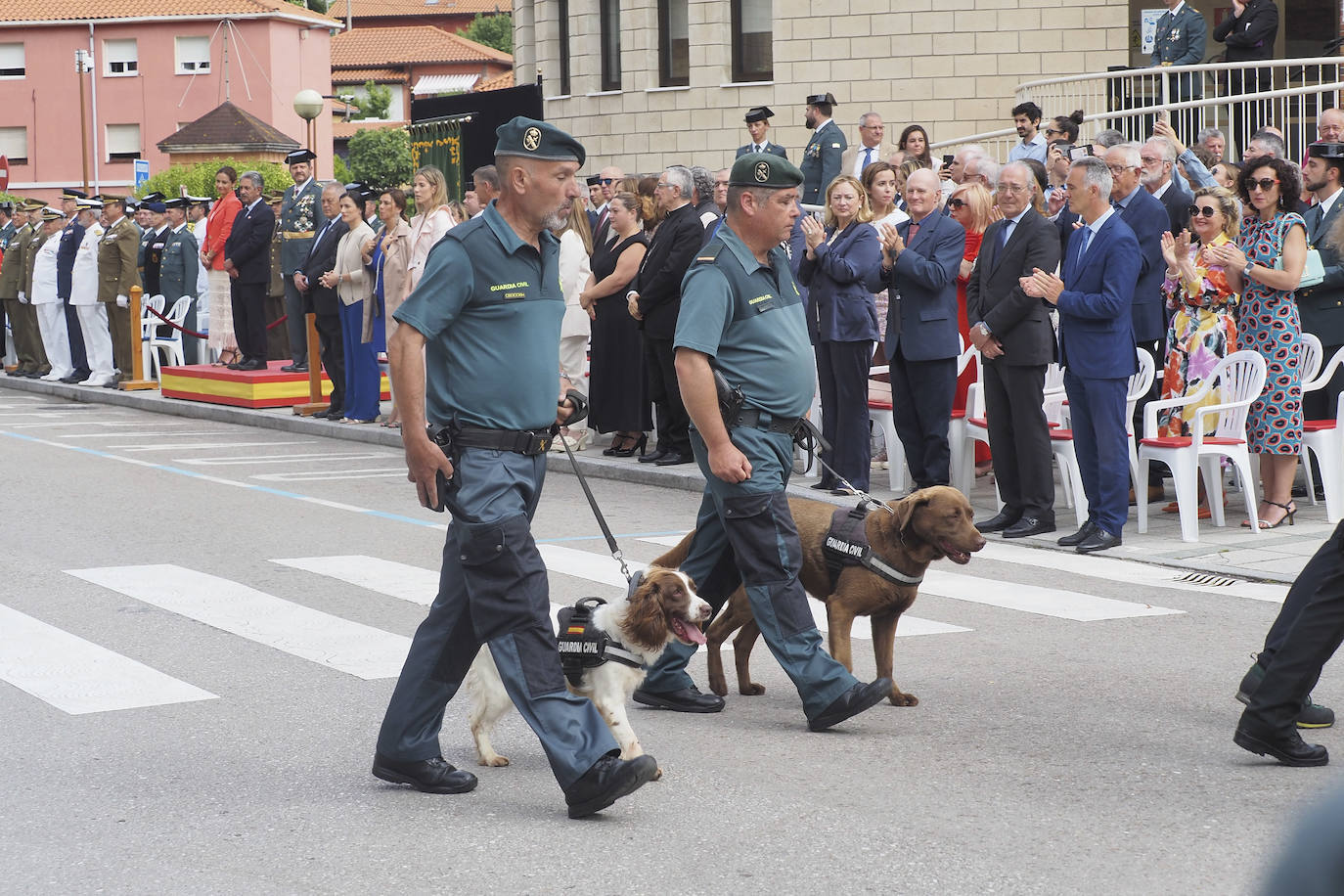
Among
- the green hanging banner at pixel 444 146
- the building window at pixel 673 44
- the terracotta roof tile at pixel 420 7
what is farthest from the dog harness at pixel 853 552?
the terracotta roof tile at pixel 420 7

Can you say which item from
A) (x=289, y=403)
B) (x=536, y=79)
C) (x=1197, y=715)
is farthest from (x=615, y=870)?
(x=536, y=79)

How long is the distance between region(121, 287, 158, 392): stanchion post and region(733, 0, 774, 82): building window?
1350 cm

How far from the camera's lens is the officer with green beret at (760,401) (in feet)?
20.3

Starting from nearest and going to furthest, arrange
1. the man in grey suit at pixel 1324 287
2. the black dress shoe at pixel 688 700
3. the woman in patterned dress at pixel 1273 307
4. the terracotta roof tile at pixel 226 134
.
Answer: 1. the black dress shoe at pixel 688 700
2. the woman in patterned dress at pixel 1273 307
3. the man in grey suit at pixel 1324 287
4. the terracotta roof tile at pixel 226 134

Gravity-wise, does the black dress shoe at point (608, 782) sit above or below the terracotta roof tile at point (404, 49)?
below

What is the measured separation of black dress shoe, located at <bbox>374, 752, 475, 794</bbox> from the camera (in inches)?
217

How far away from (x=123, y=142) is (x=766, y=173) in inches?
3075

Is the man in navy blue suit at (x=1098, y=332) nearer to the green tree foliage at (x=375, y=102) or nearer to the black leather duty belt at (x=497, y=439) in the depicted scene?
the black leather duty belt at (x=497, y=439)

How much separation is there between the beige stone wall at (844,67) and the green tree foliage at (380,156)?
54.7 meters

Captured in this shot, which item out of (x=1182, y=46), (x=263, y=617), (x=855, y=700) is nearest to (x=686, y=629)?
(x=855, y=700)

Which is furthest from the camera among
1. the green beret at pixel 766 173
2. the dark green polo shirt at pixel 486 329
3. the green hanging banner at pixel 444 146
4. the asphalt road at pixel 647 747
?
the green hanging banner at pixel 444 146

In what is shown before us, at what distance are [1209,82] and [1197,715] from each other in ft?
54.6

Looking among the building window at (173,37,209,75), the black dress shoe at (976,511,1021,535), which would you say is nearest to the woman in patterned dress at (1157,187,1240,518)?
the black dress shoe at (976,511,1021,535)

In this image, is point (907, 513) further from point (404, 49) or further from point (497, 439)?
point (404, 49)
